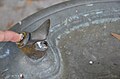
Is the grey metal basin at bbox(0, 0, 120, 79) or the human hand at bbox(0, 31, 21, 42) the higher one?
the human hand at bbox(0, 31, 21, 42)

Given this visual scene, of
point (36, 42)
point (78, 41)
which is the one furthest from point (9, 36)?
point (78, 41)

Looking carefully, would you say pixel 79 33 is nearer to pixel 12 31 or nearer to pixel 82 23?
pixel 82 23

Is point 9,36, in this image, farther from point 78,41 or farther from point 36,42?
point 78,41

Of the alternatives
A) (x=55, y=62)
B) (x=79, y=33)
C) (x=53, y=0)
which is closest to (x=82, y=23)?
(x=79, y=33)

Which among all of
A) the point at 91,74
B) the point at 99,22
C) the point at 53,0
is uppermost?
the point at 99,22

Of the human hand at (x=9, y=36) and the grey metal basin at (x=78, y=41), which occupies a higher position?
the human hand at (x=9, y=36)
